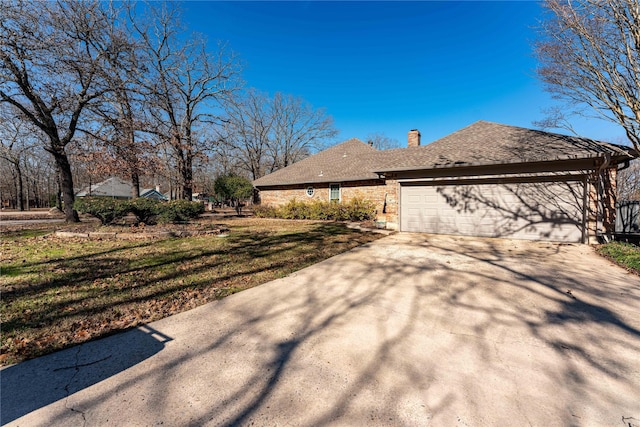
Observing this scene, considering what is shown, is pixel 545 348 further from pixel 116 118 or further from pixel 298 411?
pixel 116 118

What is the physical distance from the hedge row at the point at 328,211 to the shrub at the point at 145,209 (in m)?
7.39

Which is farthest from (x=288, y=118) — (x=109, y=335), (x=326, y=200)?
(x=109, y=335)

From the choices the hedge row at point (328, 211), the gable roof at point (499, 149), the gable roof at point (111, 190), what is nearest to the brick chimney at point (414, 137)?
the gable roof at point (499, 149)

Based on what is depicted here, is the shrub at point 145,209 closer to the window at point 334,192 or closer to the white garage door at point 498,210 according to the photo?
the window at point 334,192

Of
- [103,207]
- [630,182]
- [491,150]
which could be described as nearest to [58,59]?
[103,207]

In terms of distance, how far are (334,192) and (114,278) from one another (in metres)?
13.1

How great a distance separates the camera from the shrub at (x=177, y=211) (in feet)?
38.0

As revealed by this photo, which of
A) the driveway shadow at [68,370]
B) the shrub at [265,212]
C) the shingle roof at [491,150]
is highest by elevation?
the shingle roof at [491,150]

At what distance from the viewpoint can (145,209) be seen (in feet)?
37.4

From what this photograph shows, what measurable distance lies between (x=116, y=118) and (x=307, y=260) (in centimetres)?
1204

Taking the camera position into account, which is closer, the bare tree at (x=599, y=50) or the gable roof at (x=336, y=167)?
the bare tree at (x=599, y=50)

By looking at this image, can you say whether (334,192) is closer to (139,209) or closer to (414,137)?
(414,137)

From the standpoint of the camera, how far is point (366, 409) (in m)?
1.98

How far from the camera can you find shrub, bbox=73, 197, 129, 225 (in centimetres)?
1060
